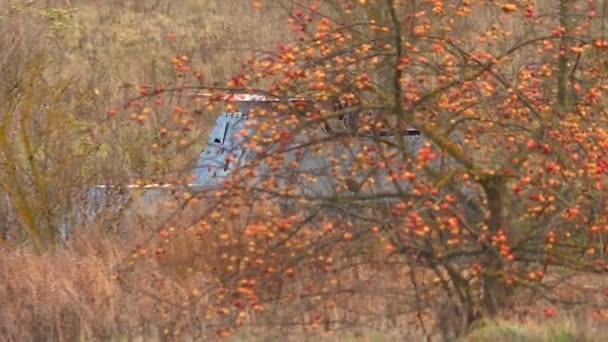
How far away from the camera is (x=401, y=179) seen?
281 inches

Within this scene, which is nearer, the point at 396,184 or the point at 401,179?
the point at 401,179

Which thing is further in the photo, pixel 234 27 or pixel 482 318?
pixel 234 27

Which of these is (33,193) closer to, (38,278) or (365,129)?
(38,278)

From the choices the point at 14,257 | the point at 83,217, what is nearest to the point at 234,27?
the point at 83,217

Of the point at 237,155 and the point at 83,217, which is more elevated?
the point at 237,155

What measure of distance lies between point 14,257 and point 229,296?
3167 mm

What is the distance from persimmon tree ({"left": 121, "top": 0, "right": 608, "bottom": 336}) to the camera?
727cm

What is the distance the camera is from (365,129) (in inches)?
295

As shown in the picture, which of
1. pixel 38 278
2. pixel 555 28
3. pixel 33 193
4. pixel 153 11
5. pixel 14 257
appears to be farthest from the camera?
pixel 153 11

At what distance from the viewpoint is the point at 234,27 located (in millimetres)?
27828

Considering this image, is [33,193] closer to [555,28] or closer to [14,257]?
[14,257]

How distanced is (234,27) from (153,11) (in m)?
5.43

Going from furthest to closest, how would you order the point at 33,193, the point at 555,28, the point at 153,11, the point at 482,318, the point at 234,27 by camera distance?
1. the point at 153,11
2. the point at 234,27
3. the point at 33,193
4. the point at 555,28
5. the point at 482,318

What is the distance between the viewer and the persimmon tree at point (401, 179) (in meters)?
7.27
